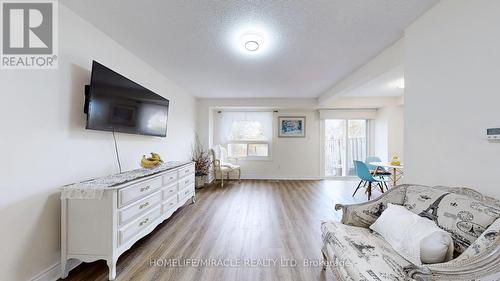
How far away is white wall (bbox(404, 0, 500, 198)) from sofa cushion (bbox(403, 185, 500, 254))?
268mm

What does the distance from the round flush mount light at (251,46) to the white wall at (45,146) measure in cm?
159

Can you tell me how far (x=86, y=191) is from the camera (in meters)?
1.75

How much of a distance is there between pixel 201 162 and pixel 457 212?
479 cm

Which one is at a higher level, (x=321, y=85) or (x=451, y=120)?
(x=321, y=85)

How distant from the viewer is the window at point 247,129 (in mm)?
6336

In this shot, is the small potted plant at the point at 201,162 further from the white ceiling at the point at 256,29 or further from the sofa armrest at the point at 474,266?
the sofa armrest at the point at 474,266

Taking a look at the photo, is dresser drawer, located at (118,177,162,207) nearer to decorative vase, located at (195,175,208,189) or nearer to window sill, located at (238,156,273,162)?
decorative vase, located at (195,175,208,189)

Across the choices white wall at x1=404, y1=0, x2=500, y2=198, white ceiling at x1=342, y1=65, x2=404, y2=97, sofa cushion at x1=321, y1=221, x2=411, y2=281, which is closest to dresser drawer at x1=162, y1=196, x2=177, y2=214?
sofa cushion at x1=321, y1=221, x2=411, y2=281

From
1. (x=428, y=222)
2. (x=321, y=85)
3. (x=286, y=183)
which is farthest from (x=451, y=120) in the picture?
(x=286, y=183)

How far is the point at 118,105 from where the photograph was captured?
7.57 ft

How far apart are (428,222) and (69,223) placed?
2718mm

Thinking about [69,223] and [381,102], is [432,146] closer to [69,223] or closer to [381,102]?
[69,223]

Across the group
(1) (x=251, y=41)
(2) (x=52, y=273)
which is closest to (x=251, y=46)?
(1) (x=251, y=41)

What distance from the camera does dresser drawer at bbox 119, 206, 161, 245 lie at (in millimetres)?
1900
